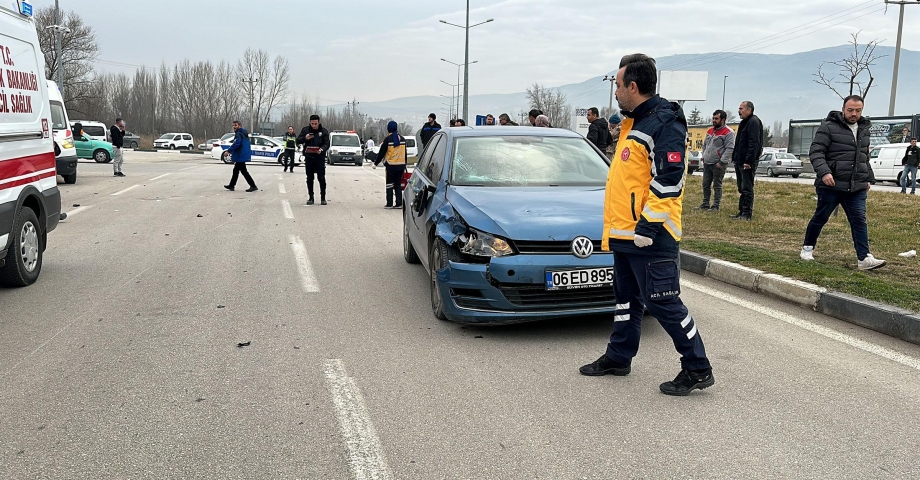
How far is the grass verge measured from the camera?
641cm

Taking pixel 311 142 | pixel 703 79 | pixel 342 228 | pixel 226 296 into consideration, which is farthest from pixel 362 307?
pixel 703 79

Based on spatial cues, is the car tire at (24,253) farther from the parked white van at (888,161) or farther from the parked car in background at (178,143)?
the parked car in background at (178,143)

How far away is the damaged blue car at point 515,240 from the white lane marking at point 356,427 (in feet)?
3.74

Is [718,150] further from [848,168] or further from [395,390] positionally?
[395,390]

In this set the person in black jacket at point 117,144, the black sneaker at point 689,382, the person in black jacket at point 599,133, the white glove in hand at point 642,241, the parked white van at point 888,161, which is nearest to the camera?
the white glove in hand at point 642,241

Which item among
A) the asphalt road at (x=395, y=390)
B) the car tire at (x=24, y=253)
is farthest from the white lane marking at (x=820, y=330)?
the car tire at (x=24, y=253)

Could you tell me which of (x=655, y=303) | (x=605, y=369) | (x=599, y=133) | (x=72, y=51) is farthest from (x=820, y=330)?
(x=72, y=51)

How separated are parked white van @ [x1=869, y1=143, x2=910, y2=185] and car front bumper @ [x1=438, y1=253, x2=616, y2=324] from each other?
27496mm

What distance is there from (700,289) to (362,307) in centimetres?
319

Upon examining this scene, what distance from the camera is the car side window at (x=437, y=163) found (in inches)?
264

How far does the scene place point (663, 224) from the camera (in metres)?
3.87

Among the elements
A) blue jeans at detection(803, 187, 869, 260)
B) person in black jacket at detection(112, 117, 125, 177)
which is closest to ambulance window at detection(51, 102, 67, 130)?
person in black jacket at detection(112, 117, 125, 177)

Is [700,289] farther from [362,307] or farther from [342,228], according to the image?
[342,228]

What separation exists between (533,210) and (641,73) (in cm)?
163
